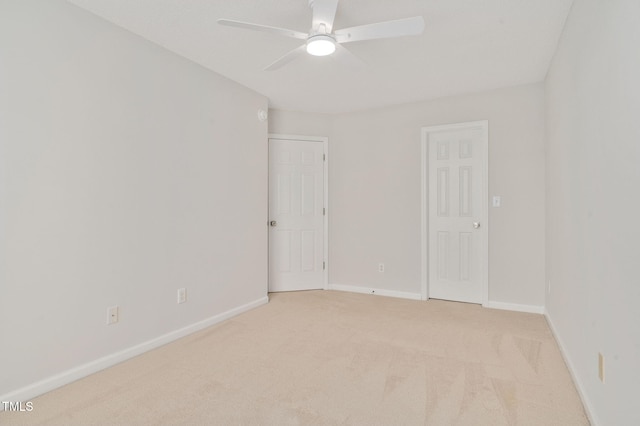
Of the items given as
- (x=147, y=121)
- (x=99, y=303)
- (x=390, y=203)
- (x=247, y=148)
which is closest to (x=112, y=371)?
(x=99, y=303)

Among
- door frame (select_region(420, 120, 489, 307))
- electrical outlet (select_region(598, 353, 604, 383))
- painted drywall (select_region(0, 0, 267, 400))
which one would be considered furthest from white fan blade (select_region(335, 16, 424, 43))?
door frame (select_region(420, 120, 489, 307))

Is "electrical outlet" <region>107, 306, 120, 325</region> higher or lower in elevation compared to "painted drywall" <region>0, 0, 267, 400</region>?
lower

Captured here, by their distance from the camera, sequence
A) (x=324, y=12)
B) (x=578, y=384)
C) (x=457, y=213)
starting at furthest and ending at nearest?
(x=457, y=213)
(x=578, y=384)
(x=324, y=12)

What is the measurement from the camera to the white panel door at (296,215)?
4477 millimetres

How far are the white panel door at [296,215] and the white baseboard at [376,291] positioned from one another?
24cm

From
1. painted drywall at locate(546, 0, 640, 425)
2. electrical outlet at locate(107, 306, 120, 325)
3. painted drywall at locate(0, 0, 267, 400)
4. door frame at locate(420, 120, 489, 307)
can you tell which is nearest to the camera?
painted drywall at locate(546, 0, 640, 425)

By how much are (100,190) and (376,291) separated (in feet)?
10.7

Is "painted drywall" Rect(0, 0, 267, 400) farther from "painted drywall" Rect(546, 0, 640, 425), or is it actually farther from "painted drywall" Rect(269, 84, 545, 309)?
"painted drywall" Rect(546, 0, 640, 425)

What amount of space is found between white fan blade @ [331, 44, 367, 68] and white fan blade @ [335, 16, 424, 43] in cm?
6

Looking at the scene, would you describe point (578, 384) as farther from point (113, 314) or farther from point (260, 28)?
point (113, 314)

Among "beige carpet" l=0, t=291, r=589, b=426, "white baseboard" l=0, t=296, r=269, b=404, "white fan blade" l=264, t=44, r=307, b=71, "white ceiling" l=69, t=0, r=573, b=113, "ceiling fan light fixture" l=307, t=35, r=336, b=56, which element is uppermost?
"white ceiling" l=69, t=0, r=573, b=113

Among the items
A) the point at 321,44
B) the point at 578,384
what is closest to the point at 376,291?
the point at 578,384

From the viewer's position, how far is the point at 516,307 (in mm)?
3662

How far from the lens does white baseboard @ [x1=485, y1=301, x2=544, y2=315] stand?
357 centimetres
